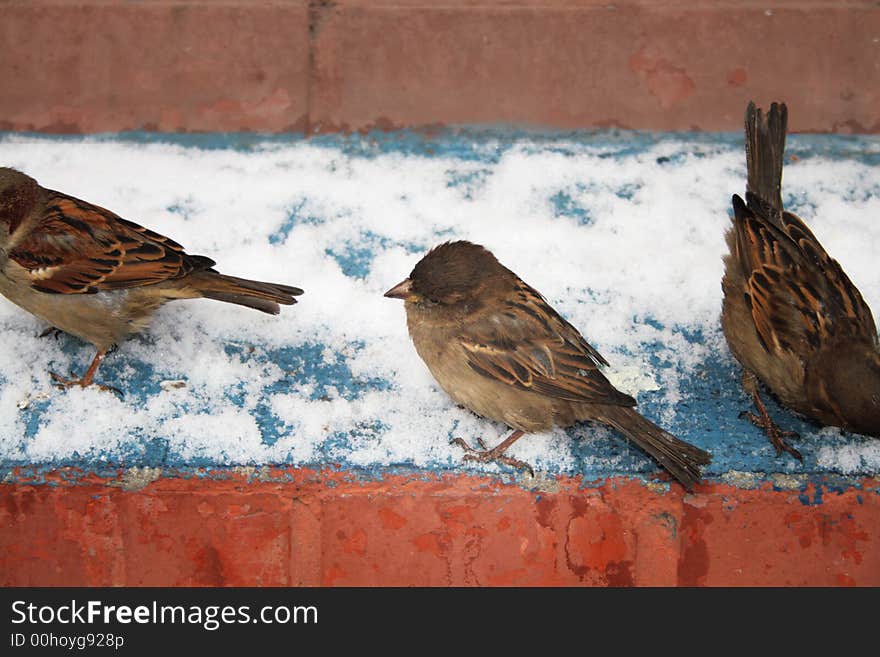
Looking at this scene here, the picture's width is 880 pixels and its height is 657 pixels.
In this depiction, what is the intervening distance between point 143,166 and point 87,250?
932 mm

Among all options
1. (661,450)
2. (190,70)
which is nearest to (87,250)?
(190,70)

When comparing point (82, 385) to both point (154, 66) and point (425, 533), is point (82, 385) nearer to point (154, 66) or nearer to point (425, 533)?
point (425, 533)

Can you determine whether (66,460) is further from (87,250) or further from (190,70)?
(190,70)

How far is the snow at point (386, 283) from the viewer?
9.61 ft

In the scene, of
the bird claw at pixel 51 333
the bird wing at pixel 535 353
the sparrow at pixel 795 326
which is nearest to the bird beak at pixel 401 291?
the bird wing at pixel 535 353

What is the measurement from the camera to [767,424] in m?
2.99

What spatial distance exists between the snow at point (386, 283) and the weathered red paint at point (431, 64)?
0.45 ft

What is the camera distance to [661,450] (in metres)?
2.78

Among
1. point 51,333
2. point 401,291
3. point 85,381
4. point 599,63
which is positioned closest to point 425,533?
point 401,291

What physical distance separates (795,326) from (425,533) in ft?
4.30

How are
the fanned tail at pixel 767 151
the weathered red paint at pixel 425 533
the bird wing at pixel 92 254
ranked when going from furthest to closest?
1. the fanned tail at pixel 767 151
2. the bird wing at pixel 92 254
3. the weathered red paint at pixel 425 533

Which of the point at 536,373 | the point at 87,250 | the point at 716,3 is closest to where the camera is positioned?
the point at 536,373

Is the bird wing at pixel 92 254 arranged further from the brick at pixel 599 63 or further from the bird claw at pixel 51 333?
the brick at pixel 599 63

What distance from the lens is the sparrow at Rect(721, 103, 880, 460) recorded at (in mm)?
2930
